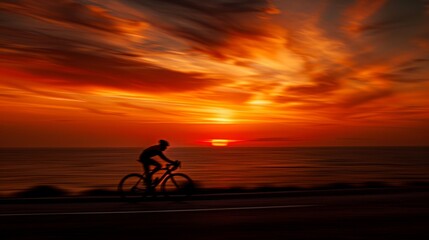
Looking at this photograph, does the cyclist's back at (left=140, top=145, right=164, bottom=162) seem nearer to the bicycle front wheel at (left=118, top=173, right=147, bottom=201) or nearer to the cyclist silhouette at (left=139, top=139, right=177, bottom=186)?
the cyclist silhouette at (left=139, top=139, right=177, bottom=186)

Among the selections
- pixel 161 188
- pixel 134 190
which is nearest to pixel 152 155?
pixel 161 188

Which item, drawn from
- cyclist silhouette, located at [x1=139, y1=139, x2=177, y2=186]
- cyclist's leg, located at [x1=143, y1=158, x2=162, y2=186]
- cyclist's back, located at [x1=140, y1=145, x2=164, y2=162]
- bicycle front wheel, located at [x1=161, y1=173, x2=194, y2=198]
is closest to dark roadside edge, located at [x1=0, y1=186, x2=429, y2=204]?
bicycle front wheel, located at [x1=161, y1=173, x2=194, y2=198]

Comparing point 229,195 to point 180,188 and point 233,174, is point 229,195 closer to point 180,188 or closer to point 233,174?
point 180,188

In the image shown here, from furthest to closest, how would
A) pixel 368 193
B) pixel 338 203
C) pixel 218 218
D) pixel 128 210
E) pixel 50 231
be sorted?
1. pixel 368 193
2. pixel 338 203
3. pixel 128 210
4. pixel 218 218
5. pixel 50 231

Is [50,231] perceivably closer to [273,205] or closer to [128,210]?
[128,210]

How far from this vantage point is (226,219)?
858 cm

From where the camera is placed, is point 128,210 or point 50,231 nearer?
point 50,231

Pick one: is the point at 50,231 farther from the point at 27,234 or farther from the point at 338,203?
the point at 338,203

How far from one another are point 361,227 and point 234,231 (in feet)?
7.54

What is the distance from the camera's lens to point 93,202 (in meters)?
10.9

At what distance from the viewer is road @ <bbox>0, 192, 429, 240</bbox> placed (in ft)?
23.4

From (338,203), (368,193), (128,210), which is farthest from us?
(368,193)

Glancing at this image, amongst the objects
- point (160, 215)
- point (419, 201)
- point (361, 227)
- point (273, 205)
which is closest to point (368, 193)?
point (419, 201)

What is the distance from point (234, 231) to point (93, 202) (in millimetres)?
4893
